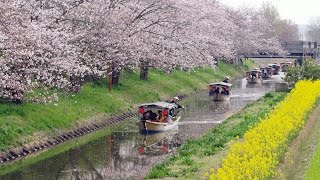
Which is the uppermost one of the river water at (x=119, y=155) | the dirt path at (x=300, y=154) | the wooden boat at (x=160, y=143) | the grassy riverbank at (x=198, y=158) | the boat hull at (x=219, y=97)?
the dirt path at (x=300, y=154)

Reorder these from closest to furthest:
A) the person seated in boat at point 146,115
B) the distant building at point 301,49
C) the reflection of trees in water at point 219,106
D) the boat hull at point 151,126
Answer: the boat hull at point 151,126 → the person seated in boat at point 146,115 → the reflection of trees in water at point 219,106 → the distant building at point 301,49

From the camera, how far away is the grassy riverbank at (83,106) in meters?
23.2

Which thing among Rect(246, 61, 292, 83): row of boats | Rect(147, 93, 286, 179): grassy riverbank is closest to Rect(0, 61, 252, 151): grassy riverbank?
Rect(147, 93, 286, 179): grassy riverbank

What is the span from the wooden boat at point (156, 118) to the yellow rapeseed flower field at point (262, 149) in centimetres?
782

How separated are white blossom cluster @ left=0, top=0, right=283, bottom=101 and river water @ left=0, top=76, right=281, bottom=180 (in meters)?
3.21

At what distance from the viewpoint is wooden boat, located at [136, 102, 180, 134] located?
28548mm

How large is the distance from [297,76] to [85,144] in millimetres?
25538

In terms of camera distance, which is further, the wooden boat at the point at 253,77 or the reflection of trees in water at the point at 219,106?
the wooden boat at the point at 253,77

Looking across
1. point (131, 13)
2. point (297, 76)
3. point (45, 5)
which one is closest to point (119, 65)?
point (131, 13)

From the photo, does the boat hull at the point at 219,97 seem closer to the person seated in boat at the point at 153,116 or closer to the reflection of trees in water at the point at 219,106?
the reflection of trees in water at the point at 219,106

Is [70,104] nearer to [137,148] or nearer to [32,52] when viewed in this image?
[137,148]

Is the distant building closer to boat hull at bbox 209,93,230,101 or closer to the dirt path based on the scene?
boat hull at bbox 209,93,230,101

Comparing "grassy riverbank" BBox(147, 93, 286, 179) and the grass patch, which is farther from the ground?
the grass patch

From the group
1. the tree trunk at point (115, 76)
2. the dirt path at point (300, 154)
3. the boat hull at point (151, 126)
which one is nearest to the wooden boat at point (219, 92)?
the tree trunk at point (115, 76)
